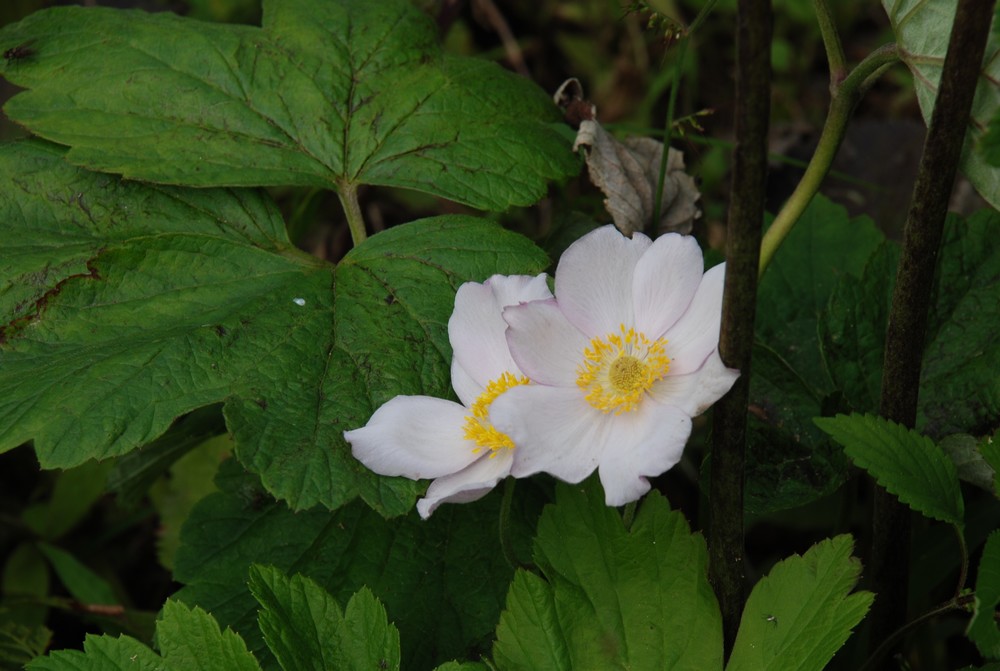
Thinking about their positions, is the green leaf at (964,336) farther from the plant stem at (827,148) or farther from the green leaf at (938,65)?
the plant stem at (827,148)

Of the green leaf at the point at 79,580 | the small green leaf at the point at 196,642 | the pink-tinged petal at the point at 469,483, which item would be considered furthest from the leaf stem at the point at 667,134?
the green leaf at the point at 79,580

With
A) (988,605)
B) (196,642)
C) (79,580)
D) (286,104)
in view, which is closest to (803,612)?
(988,605)

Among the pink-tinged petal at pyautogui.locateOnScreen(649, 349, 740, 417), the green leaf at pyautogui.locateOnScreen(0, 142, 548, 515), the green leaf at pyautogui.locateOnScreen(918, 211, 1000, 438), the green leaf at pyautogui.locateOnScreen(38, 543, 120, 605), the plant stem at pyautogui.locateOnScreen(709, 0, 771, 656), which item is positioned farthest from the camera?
the green leaf at pyautogui.locateOnScreen(38, 543, 120, 605)

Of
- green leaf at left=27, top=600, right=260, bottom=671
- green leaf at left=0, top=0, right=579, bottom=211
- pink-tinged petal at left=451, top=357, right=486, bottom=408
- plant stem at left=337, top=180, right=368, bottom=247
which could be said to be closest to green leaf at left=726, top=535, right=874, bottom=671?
pink-tinged petal at left=451, top=357, right=486, bottom=408

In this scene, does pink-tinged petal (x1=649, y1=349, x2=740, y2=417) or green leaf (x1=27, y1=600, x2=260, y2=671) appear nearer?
pink-tinged petal (x1=649, y1=349, x2=740, y2=417)

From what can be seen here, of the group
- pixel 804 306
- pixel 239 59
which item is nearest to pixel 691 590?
pixel 804 306

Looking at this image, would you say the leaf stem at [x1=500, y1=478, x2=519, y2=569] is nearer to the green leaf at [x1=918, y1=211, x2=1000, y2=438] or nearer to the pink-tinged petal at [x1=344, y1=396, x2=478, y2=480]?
the pink-tinged petal at [x1=344, y1=396, x2=478, y2=480]

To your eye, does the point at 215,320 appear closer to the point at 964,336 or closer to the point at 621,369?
the point at 621,369

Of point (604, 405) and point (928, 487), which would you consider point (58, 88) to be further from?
point (928, 487)
